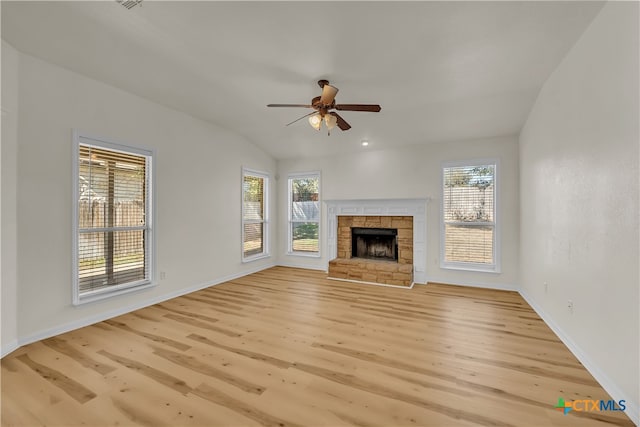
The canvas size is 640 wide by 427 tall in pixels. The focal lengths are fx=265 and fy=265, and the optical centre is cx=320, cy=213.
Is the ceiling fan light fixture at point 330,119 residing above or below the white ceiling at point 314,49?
below

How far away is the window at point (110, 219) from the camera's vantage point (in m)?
3.03

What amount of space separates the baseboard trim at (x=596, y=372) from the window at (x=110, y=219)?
15.8 ft

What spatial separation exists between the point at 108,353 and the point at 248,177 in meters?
3.83

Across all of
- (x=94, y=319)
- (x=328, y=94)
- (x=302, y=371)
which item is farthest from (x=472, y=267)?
(x=94, y=319)

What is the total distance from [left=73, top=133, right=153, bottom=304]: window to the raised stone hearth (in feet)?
Result: 10.9

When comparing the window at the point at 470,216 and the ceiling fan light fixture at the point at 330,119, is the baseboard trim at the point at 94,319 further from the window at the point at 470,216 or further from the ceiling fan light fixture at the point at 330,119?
the window at the point at 470,216

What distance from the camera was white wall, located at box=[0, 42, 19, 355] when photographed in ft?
7.92

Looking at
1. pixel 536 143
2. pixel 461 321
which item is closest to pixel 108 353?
pixel 461 321

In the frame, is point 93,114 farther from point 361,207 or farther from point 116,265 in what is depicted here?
point 361,207

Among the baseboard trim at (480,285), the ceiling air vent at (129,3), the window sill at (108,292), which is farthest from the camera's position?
the baseboard trim at (480,285)

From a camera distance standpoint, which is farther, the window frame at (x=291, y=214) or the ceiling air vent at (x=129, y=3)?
the window frame at (x=291, y=214)

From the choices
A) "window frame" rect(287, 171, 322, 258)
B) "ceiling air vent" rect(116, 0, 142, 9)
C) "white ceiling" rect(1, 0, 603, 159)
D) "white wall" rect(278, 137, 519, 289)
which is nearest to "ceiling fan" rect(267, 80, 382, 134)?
"white ceiling" rect(1, 0, 603, 159)

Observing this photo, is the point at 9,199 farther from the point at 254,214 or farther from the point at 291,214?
the point at 291,214

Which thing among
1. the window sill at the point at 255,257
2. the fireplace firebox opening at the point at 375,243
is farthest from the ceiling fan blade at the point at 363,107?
the window sill at the point at 255,257
